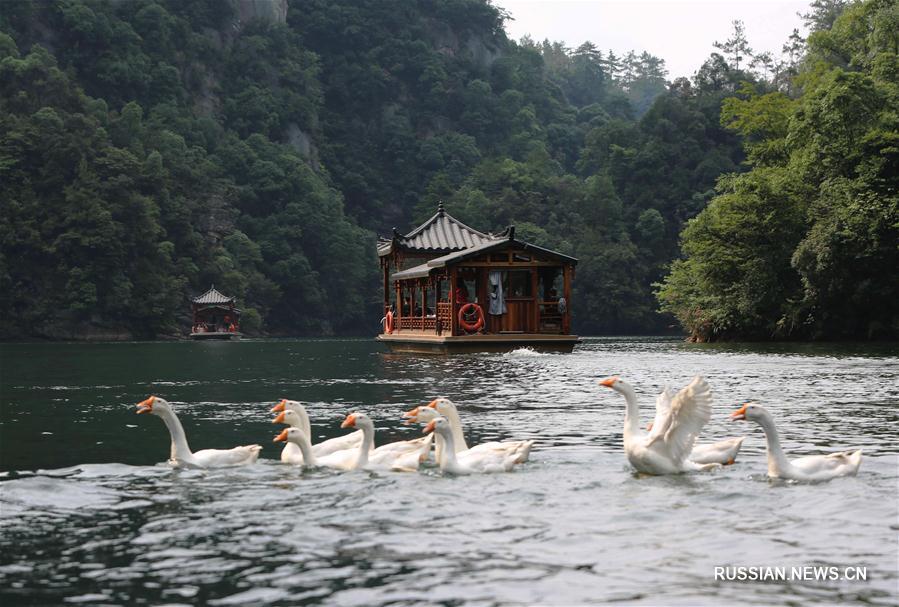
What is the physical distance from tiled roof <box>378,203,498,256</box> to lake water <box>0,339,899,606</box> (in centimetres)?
2770

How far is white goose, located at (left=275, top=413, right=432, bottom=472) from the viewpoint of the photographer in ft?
39.0

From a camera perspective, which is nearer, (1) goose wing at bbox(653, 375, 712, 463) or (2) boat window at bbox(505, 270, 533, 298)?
(1) goose wing at bbox(653, 375, 712, 463)

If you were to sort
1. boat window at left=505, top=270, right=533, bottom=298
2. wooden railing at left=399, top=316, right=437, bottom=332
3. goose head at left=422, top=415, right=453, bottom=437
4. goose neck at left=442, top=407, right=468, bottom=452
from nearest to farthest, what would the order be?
1. goose head at left=422, top=415, right=453, bottom=437
2. goose neck at left=442, top=407, right=468, bottom=452
3. boat window at left=505, top=270, right=533, bottom=298
4. wooden railing at left=399, top=316, right=437, bottom=332

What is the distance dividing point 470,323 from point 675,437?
93.2 ft

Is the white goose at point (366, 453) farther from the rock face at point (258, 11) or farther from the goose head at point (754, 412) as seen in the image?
the rock face at point (258, 11)

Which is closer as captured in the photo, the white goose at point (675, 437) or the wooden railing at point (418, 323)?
the white goose at point (675, 437)

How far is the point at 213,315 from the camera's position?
81.2 meters

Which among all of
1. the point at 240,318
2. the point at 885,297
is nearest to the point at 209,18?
the point at 240,318

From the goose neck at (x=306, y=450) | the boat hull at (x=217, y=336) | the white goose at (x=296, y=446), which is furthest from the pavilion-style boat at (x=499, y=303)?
the boat hull at (x=217, y=336)

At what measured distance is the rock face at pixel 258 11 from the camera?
364 ft

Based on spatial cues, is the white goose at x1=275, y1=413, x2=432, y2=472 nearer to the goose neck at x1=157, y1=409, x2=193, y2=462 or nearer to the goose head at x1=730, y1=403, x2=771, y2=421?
the goose neck at x1=157, y1=409, x2=193, y2=462

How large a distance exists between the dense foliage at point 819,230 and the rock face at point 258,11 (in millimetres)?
69586

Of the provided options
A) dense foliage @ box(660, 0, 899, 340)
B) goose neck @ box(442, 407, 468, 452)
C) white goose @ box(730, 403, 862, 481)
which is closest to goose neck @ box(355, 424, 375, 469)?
goose neck @ box(442, 407, 468, 452)

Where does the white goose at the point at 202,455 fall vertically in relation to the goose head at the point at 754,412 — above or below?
below
